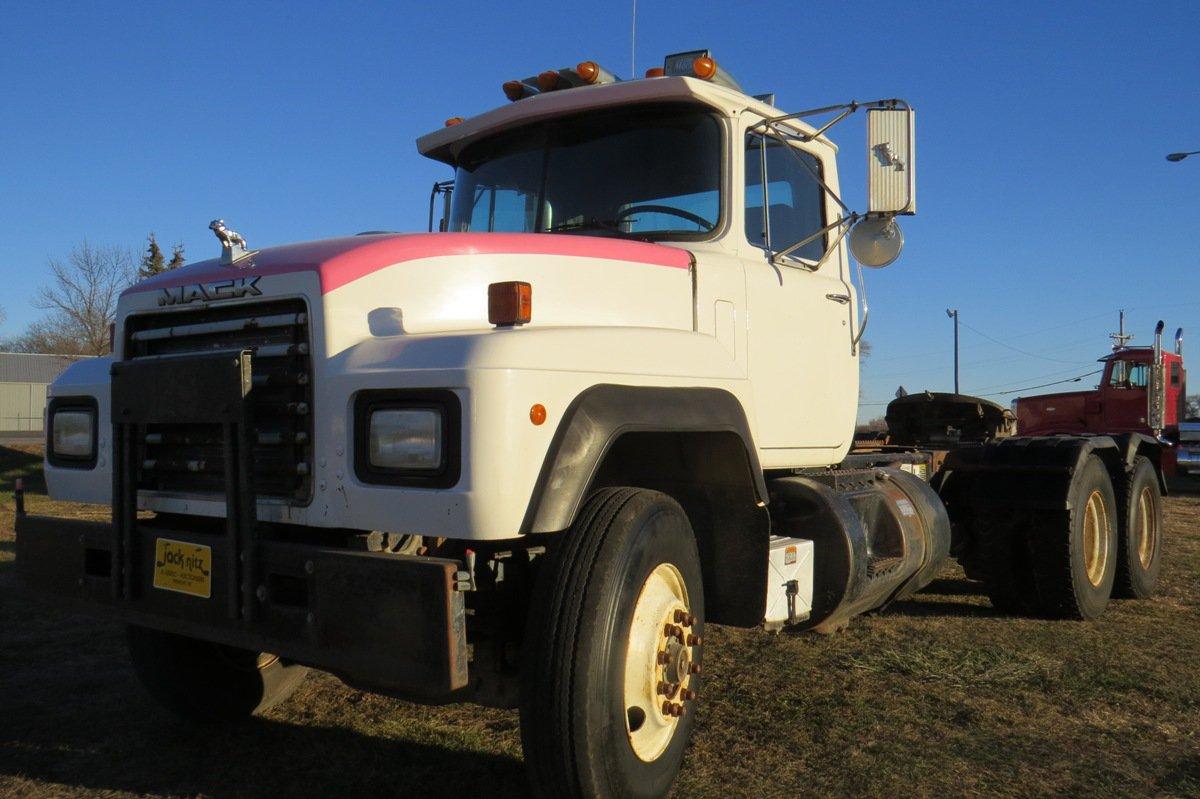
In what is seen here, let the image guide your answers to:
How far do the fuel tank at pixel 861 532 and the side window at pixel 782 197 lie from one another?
3.66ft

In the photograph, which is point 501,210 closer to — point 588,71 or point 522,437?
point 588,71

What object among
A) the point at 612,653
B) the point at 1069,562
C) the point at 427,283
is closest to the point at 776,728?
the point at 612,653

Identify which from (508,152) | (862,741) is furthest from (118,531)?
(862,741)

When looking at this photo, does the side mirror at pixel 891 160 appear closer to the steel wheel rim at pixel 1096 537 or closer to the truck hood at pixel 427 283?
the truck hood at pixel 427 283

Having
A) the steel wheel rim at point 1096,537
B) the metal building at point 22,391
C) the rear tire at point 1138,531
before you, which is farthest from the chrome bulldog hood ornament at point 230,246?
the metal building at point 22,391

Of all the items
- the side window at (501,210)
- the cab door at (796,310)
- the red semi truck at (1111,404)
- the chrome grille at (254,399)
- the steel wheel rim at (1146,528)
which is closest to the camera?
the chrome grille at (254,399)

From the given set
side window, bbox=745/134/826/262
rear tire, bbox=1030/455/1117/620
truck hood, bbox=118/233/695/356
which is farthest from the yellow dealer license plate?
rear tire, bbox=1030/455/1117/620

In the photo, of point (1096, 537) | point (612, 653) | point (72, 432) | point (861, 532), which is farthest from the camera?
point (1096, 537)

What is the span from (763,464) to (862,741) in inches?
47.1

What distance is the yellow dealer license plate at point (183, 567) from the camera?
9.65 feet

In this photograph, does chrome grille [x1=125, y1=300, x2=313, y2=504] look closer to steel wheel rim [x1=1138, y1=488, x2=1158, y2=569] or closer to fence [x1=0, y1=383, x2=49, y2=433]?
steel wheel rim [x1=1138, y1=488, x2=1158, y2=569]

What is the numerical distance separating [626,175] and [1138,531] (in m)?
5.11

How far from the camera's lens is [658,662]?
318 cm

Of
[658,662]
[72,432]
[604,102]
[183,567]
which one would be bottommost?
[658,662]
